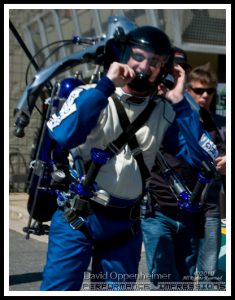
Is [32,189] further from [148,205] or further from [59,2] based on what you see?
[59,2]

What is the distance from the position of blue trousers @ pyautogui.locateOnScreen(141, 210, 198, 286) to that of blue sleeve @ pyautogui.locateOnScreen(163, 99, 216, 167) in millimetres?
712

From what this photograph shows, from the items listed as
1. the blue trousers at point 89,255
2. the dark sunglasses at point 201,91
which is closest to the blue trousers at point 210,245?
the dark sunglasses at point 201,91

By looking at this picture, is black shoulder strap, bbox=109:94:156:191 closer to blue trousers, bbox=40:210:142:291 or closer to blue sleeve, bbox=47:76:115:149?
blue sleeve, bbox=47:76:115:149

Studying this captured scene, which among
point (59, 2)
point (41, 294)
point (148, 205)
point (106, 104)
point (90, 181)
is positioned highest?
point (59, 2)

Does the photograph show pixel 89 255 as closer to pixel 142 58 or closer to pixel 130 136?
pixel 130 136

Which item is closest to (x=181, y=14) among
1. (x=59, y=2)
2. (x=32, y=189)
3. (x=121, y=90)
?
(x=59, y=2)

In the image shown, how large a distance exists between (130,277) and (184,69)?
132cm

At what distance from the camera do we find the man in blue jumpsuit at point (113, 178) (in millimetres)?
3439

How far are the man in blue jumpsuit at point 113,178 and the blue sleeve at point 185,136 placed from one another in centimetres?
22

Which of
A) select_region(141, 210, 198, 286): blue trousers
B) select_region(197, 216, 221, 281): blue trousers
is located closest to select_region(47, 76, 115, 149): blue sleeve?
select_region(141, 210, 198, 286): blue trousers

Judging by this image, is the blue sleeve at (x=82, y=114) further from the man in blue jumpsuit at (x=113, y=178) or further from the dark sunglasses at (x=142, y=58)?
the dark sunglasses at (x=142, y=58)

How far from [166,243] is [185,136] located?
950mm

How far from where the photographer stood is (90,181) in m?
3.41

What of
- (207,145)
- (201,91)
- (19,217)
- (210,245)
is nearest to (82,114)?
(207,145)
